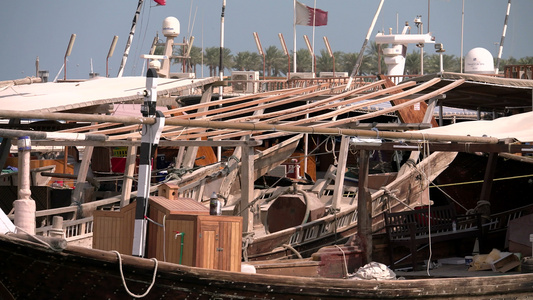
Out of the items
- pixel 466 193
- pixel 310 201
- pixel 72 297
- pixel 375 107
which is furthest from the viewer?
pixel 375 107

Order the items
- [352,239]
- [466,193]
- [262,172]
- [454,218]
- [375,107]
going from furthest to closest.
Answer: [375,107] < [466,193] < [262,172] < [454,218] < [352,239]

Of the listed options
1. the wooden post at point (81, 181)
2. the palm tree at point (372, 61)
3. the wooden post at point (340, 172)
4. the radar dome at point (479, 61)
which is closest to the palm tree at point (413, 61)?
the palm tree at point (372, 61)

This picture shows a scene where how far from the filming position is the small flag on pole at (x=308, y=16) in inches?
1341

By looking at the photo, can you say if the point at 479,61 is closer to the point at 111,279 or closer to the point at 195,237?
the point at 195,237

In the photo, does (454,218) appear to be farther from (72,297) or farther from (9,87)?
(9,87)

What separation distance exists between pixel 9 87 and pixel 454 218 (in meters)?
10.1

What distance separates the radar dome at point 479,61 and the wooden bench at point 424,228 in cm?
1176

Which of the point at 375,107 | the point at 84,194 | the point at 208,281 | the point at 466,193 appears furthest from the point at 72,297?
the point at 375,107

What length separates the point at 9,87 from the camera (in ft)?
58.9

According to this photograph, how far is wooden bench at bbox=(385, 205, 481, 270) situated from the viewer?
13258mm

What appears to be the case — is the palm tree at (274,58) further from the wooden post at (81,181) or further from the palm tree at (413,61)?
the wooden post at (81,181)

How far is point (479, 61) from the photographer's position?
2603 cm

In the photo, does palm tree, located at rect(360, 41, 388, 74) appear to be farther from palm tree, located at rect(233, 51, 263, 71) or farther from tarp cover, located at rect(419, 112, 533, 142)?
tarp cover, located at rect(419, 112, 533, 142)

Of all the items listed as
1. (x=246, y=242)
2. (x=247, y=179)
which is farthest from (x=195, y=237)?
(x=246, y=242)
